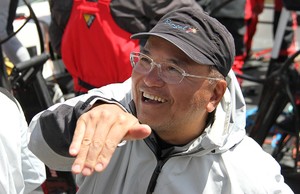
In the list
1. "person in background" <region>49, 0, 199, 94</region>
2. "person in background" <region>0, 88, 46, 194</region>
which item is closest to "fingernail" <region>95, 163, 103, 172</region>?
"person in background" <region>0, 88, 46, 194</region>

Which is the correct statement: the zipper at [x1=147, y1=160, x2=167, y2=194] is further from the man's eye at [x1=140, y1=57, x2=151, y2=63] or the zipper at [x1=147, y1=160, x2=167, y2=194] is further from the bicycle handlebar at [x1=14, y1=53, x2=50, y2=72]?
the bicycle handlebar at [x1=14, y1=53, x2=50, y2=72]

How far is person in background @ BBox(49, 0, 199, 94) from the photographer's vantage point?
2.50 metres

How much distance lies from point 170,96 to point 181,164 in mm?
227

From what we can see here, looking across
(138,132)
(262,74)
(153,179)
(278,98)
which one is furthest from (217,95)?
(262,74)

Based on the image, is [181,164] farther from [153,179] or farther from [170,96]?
[170,96]

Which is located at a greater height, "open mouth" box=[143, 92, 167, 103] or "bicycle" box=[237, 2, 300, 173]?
"open mouth" box=[143, 92, 167, 103]

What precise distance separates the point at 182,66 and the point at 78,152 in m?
0.51

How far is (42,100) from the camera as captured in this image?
3.15 m

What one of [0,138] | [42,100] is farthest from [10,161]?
[42,100]

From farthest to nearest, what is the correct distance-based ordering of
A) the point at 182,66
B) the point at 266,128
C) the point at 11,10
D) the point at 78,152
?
the point at 266,128
the point at 11,10
the point at 182,66
the point at 78,152

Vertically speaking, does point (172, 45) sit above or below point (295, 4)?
above

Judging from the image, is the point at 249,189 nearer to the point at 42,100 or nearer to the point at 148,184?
the point at 148,184

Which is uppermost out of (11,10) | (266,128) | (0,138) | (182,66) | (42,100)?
(182,66)

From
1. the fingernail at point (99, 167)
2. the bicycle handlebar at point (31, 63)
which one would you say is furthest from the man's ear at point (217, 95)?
the bicycle handlebar at point (31, 63)
